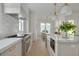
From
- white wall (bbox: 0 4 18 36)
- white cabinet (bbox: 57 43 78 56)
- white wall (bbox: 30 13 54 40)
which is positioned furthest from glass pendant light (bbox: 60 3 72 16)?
white wall (bbox: 0 4 18 36)

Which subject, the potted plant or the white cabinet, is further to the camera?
the potted plant

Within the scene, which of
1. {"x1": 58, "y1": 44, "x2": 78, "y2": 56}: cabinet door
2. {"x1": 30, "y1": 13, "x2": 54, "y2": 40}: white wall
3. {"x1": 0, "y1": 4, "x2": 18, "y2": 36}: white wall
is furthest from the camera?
{"x1": 30, "y1": 13, "x2": 54, "y2": 40}: white wall

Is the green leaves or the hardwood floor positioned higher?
the green leaves

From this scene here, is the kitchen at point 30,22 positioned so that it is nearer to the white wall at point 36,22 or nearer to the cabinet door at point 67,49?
the white wall at point 36,22

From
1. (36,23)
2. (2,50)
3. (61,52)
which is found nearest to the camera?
(2,50)

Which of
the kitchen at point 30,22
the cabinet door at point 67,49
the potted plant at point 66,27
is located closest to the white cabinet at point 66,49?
the cabinet door at point 67,49

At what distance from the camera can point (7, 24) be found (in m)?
2.40

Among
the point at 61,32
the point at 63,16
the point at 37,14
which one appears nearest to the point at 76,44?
the point at 61,32

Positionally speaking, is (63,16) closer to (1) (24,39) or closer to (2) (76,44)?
(2) (76,44)

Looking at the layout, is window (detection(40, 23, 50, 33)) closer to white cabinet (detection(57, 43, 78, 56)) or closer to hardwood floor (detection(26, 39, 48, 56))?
hardwood floor (detection(26, 39, 48, 56))

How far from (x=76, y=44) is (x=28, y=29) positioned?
0.93 metres

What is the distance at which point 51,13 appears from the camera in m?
2.54

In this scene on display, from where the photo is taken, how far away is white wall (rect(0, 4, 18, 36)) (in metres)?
2.27

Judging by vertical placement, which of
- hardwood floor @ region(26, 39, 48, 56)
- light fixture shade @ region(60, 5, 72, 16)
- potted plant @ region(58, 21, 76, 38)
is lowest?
hardwood floor @ region(26, 39, 48, 56)
